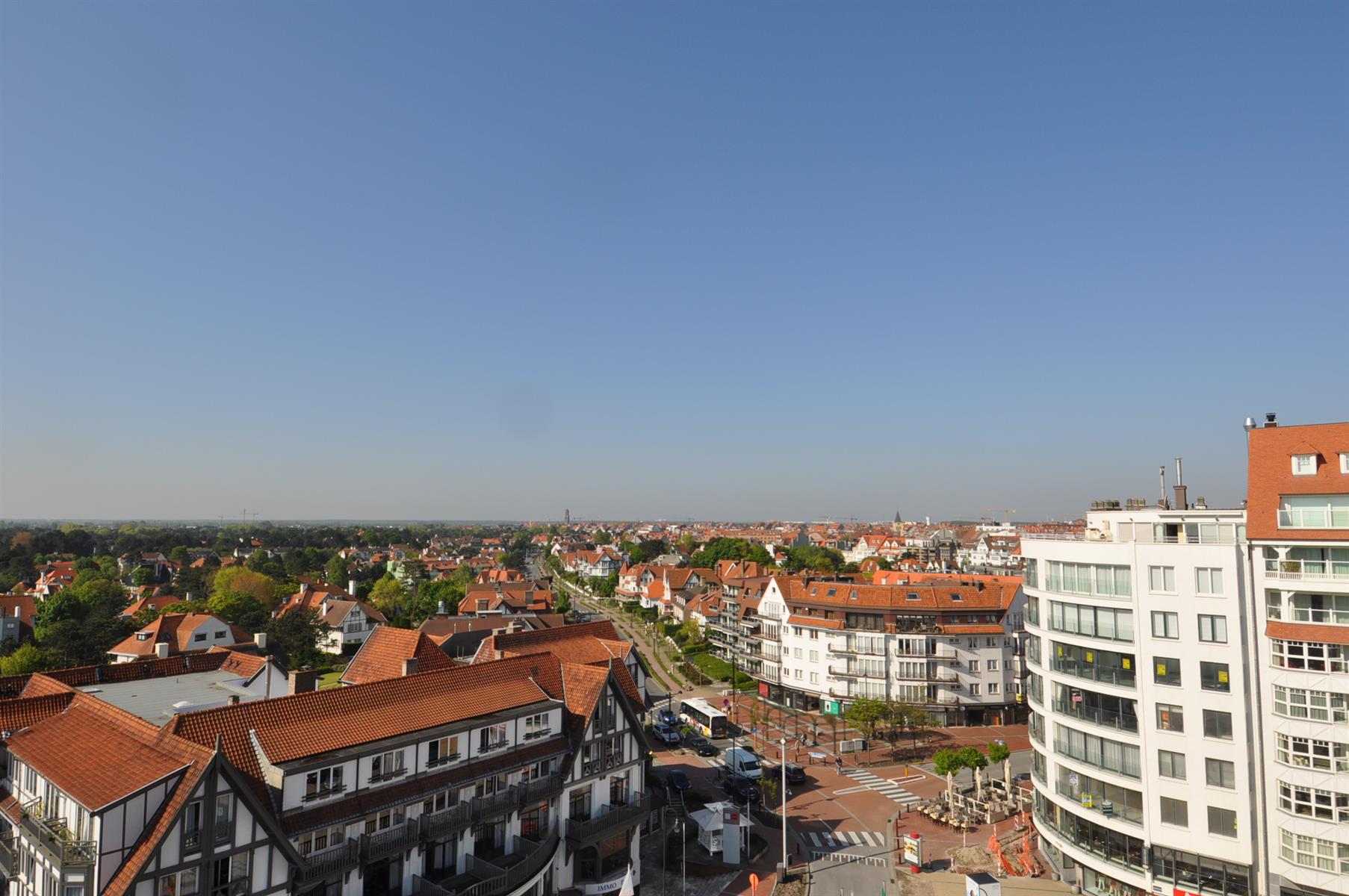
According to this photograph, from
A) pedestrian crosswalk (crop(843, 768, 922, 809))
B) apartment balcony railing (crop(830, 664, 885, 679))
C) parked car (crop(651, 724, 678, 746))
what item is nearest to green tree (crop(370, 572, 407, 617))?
parked car (crop(651, 724, 678, 746))

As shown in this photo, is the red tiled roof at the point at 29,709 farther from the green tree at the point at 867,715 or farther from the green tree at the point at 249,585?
the green tree at the point at 249,585

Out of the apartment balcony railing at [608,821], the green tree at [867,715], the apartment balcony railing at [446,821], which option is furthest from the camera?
the green tree at [867,715]

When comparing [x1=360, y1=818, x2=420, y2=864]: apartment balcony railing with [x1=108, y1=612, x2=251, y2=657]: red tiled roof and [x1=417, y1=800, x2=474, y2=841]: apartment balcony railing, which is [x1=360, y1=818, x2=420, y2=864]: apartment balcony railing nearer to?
[x1=417, y1=800, x2=474, y2=841]: apartment balcony railing

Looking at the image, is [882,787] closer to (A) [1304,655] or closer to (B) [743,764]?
(B) [743,764]

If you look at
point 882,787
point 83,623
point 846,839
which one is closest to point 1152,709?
point 846,839

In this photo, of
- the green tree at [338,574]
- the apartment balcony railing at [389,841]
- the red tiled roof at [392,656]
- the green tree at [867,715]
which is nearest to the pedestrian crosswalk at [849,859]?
the green tree at [867,715]
